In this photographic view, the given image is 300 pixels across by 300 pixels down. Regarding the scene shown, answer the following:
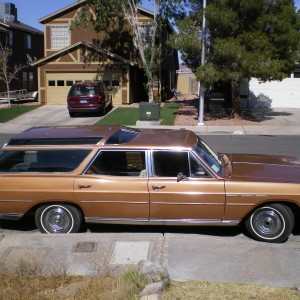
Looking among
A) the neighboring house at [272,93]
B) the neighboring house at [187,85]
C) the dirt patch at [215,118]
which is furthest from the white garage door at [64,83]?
the neighboring house at [187,85]

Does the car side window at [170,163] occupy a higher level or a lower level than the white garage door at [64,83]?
lower

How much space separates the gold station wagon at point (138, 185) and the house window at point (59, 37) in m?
28.4

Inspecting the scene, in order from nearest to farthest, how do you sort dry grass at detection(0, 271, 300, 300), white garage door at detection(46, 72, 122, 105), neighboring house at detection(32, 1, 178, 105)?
1. dry grass at detection(0, 271, 300, 300)
2. neighboring house at detection(32, 1, 178, 105)
3. white garage door at detection(46, 72, 122, 105)

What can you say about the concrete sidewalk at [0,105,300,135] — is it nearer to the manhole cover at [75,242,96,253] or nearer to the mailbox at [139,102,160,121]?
the mailbox at [139,102,160,121]


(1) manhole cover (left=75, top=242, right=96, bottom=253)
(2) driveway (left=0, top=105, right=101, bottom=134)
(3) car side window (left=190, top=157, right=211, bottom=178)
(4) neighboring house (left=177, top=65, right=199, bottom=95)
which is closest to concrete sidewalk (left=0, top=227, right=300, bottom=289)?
(1) manhole cover (left=75, top=242, right=96, bottom=253)

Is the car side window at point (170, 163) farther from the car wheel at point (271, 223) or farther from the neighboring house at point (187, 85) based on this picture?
the neighboring house at point (187, 85)

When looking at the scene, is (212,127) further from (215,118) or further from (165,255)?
(165,255)

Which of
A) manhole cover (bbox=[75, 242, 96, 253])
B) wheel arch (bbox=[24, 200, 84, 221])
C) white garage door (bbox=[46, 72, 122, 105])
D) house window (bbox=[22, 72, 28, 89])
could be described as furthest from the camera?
house window (bbox=[22, 72, 28, 89])

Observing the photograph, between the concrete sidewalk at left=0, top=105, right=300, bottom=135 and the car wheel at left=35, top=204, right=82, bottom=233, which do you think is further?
the concrete sidewalk at left=0, top=105, right=300, bottom=135

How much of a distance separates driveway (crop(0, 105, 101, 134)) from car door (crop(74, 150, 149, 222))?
16586 millimetres

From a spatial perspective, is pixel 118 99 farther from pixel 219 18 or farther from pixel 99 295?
pixel 99 295

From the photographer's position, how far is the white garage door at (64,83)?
31.9m

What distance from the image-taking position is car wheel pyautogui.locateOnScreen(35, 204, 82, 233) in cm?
632

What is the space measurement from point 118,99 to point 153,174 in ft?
86.2
